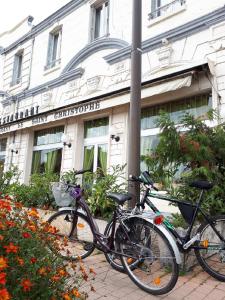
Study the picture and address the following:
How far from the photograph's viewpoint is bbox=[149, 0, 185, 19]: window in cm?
782

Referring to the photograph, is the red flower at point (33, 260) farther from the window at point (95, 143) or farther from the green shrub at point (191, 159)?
the window at point (95, 143)

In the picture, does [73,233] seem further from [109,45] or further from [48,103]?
[48,103]

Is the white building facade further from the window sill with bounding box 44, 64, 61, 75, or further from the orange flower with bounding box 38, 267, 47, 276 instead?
the orange flower with bounding box 38, 267, 47, 276

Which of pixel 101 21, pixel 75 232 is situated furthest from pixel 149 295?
pixel 101 21

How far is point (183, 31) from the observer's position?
24.0ft

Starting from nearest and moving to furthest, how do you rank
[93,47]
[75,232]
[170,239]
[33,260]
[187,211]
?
[33,260] → [170,239] → [187,211] → [75,232] → [93,47]

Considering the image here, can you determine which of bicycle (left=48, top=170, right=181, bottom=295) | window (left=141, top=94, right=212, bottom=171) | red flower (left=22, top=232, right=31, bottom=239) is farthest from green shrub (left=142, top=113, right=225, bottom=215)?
red flower (left=22, top=232, right=31, bottom=239)

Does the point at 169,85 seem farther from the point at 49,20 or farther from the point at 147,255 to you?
the point at 49,20

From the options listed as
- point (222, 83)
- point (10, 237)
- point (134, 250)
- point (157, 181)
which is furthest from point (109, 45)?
point (10, 237)

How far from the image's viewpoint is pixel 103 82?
9180mm

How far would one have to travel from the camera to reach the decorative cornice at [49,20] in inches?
433

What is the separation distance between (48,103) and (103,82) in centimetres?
282

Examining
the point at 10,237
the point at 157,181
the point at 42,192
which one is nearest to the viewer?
the point at 10,237

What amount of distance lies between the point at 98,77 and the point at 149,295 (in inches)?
291
